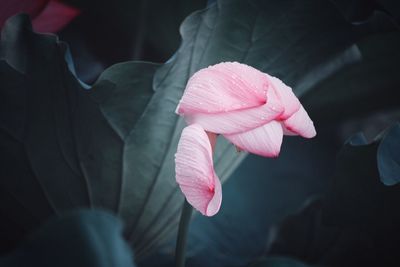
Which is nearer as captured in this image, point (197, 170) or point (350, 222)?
point (197, 170)

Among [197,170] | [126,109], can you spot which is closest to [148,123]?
[126,109]

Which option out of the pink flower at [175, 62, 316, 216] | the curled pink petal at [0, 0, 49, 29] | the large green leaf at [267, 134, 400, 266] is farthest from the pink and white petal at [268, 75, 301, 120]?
the curled pink petal at [0, 0, 49, 29]

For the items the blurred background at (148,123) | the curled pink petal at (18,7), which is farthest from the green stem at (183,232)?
the curled pink petal at (18,7)

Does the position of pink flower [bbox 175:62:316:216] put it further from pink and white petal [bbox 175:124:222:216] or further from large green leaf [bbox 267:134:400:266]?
large green leaf [bbox 267:134:400:266]

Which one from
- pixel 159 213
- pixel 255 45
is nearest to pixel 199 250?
pixel 159 213

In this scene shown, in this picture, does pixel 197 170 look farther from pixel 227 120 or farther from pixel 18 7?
pixel 18 7

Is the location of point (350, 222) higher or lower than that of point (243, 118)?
lower

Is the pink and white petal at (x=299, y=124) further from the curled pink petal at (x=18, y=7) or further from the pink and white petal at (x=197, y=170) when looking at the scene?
the curled pink petal at (x=18, y=7)
